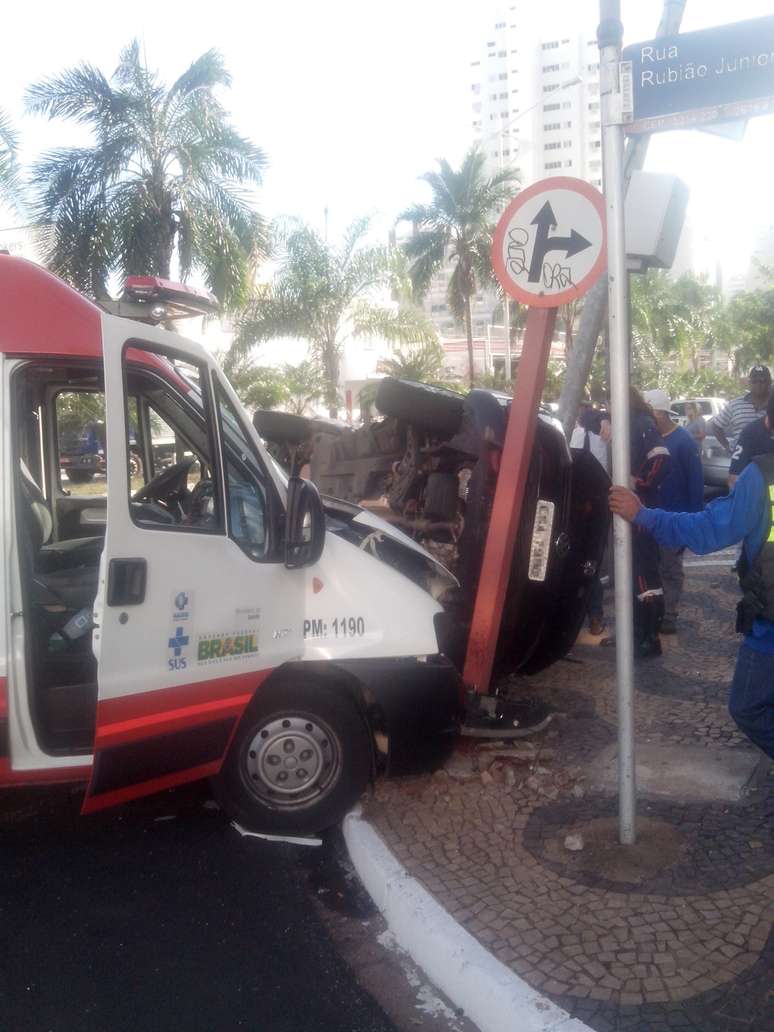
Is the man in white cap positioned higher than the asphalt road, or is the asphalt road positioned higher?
the man in white cap

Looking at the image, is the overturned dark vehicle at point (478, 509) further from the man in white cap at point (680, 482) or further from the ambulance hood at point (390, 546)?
the man in white cap at point (680, 482)

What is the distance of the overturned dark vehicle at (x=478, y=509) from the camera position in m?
5.15

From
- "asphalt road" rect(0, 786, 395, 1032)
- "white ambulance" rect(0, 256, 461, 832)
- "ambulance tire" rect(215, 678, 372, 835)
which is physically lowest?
"asphalt road" rect(0, 786, 395, 1032)

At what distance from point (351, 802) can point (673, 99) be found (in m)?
3.22

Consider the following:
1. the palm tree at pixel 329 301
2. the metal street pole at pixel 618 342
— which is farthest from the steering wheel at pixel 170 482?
the palm tree at pixel 329 301

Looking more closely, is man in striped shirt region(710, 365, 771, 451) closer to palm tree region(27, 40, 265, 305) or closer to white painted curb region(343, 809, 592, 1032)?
white painted curb region(343, 809, 592, 1032)

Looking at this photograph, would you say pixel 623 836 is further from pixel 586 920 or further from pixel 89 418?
pixel 89 418

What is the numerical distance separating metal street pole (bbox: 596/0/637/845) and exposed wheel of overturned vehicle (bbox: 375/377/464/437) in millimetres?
1935

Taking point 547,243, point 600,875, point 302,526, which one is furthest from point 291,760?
point 547,243

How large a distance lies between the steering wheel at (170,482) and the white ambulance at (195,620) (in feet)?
0.12

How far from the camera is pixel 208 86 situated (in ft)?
60.0

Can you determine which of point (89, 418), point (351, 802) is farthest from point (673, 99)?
point (89, 418)

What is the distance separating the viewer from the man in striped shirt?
952 centimetres

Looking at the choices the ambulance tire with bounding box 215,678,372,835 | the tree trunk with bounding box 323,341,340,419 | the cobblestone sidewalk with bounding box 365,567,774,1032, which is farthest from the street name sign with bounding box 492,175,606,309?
the tree trunk with bounding box 323,341,340,419
